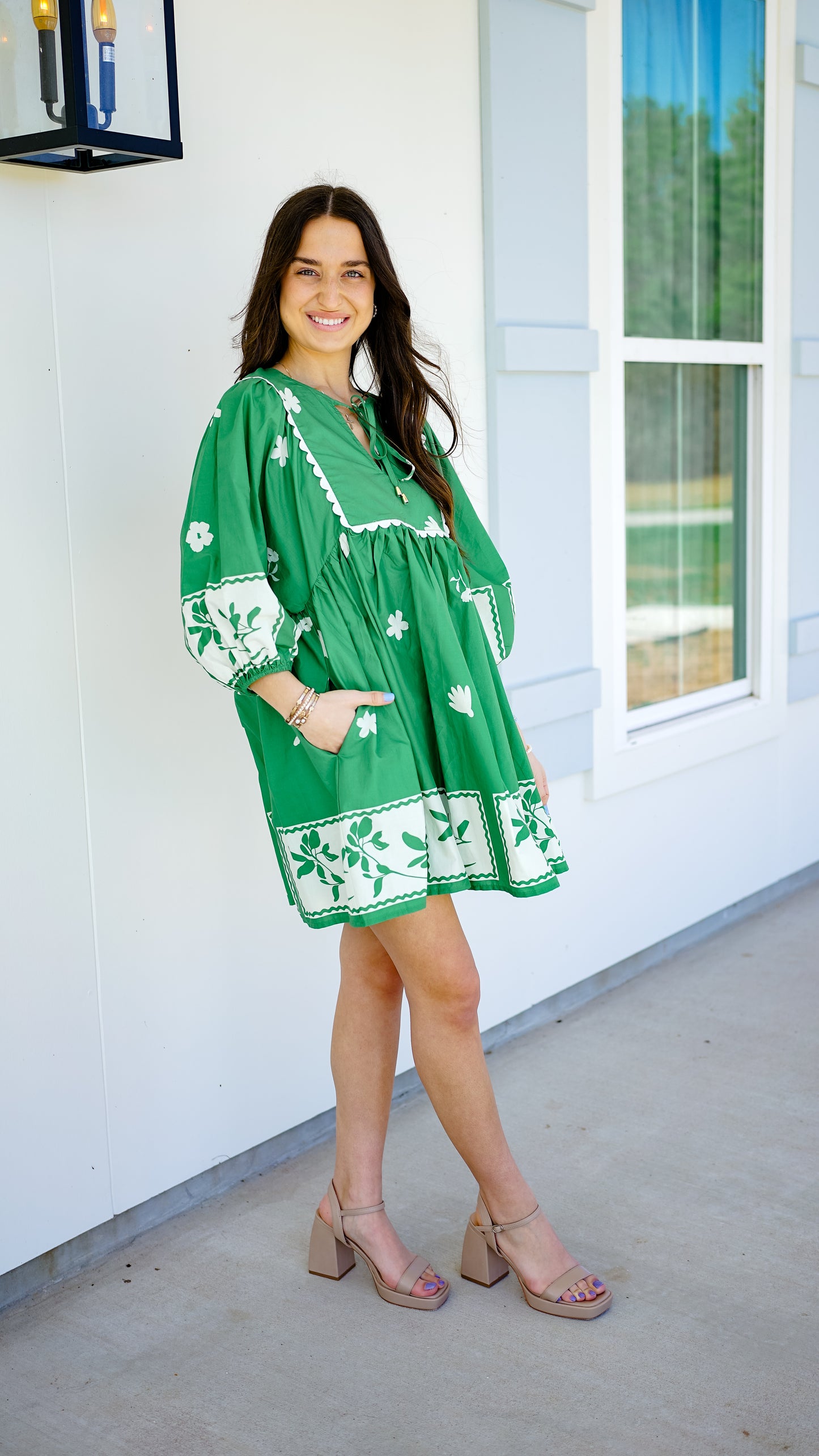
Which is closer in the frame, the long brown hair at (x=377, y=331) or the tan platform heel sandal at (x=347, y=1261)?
the long brown hair at (x=377, y=331)

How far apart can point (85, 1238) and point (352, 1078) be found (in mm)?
556

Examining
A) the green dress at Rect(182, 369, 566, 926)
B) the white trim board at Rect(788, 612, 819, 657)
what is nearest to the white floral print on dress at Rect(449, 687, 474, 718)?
the green dress at Rect(182, 369, 566, 926)

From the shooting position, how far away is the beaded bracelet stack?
5.99ft

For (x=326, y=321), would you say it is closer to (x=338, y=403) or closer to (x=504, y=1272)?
(x=338, y=403)

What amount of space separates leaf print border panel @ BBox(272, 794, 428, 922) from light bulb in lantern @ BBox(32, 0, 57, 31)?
44.5 inches

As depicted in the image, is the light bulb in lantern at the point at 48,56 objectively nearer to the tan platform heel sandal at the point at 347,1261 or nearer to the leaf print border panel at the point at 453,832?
the leaf print border panel at the point at 453,832

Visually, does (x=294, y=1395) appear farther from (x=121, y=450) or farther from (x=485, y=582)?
(x=121, y=450)

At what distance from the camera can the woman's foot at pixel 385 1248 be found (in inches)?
83.2

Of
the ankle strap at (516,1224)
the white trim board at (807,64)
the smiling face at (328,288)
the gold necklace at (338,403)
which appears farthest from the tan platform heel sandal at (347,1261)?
the white trim board at (807,64)

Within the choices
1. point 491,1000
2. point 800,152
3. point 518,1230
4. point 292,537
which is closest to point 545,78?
point 800,152

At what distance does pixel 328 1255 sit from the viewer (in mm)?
2201

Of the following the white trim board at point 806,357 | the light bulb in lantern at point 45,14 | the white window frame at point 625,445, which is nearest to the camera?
the light bulb in lantern at point 45,14

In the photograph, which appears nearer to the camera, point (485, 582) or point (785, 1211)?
point (485, 582)

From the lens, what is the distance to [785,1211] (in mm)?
2365
